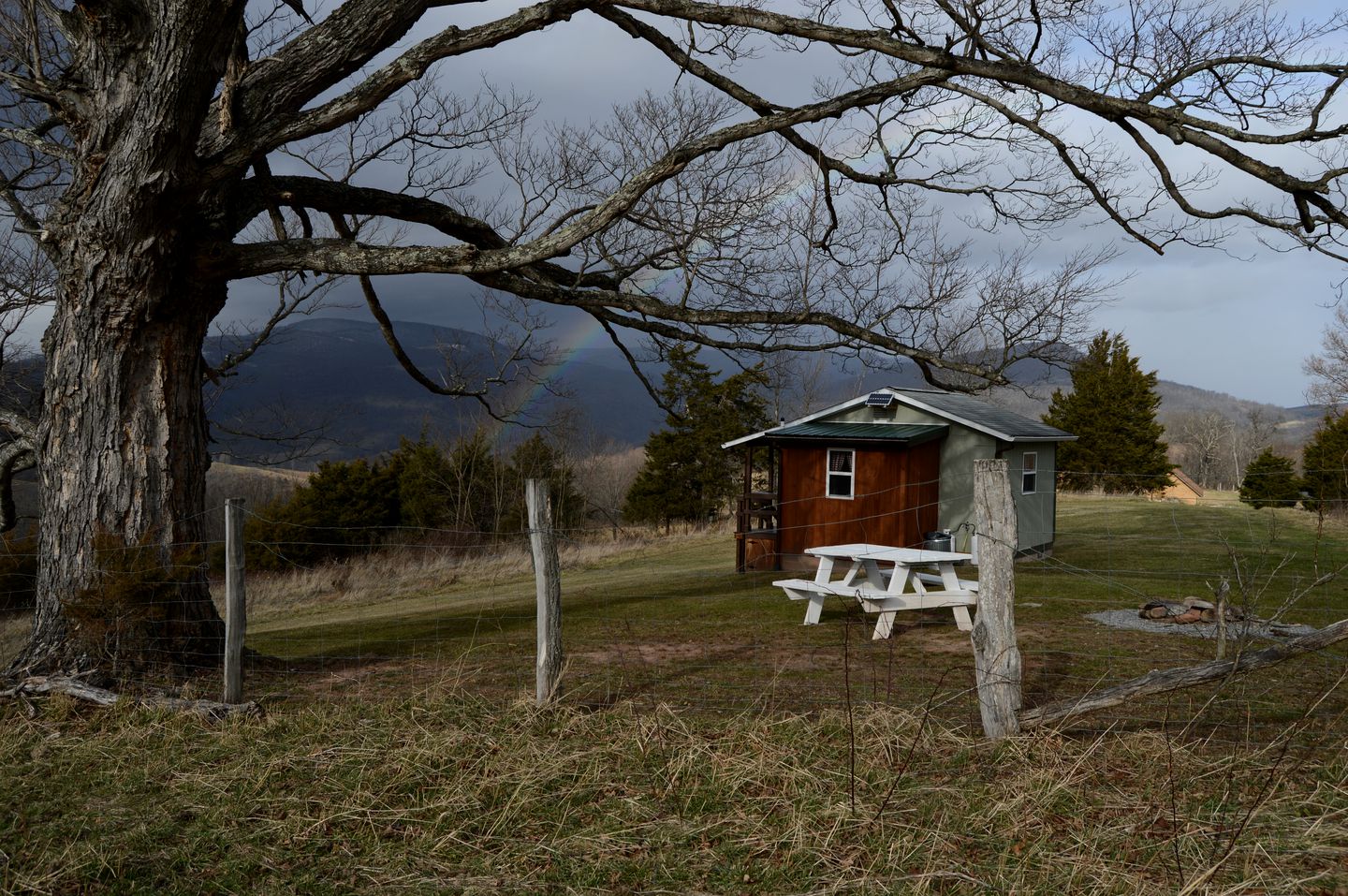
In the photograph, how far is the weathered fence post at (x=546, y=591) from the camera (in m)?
6.43

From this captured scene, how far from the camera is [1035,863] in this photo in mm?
4004

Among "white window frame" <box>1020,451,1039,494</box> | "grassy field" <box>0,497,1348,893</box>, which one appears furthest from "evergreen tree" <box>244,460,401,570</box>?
"grassy field" <box>0,497,1348,893</box>

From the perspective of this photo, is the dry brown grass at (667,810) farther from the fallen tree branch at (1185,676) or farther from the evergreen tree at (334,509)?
the evergreen tree at (334,509)

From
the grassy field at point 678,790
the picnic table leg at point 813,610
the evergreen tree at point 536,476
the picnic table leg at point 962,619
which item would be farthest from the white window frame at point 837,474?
the evergreen tree at point 536,476

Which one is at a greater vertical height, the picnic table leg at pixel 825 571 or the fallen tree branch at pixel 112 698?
the picnic table leg at pixel 825 571

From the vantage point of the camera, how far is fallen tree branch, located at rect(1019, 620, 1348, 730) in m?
4.94

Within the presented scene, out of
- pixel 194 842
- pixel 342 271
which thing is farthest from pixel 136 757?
pixel 342 271

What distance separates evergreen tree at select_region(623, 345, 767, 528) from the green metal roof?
65.0ft

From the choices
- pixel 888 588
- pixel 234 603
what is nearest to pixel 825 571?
pixel 888 588

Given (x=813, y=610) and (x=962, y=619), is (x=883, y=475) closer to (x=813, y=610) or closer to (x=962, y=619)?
(x=813, y=610)

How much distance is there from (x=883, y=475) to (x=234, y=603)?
14.6 meters

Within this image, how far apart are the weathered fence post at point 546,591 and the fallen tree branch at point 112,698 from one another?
6.86ft

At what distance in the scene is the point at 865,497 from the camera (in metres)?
19.5

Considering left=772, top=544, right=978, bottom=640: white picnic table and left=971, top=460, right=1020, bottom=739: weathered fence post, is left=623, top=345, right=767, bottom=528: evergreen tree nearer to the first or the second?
left=772, top=544, right=978, bottom=640: white picnic table
